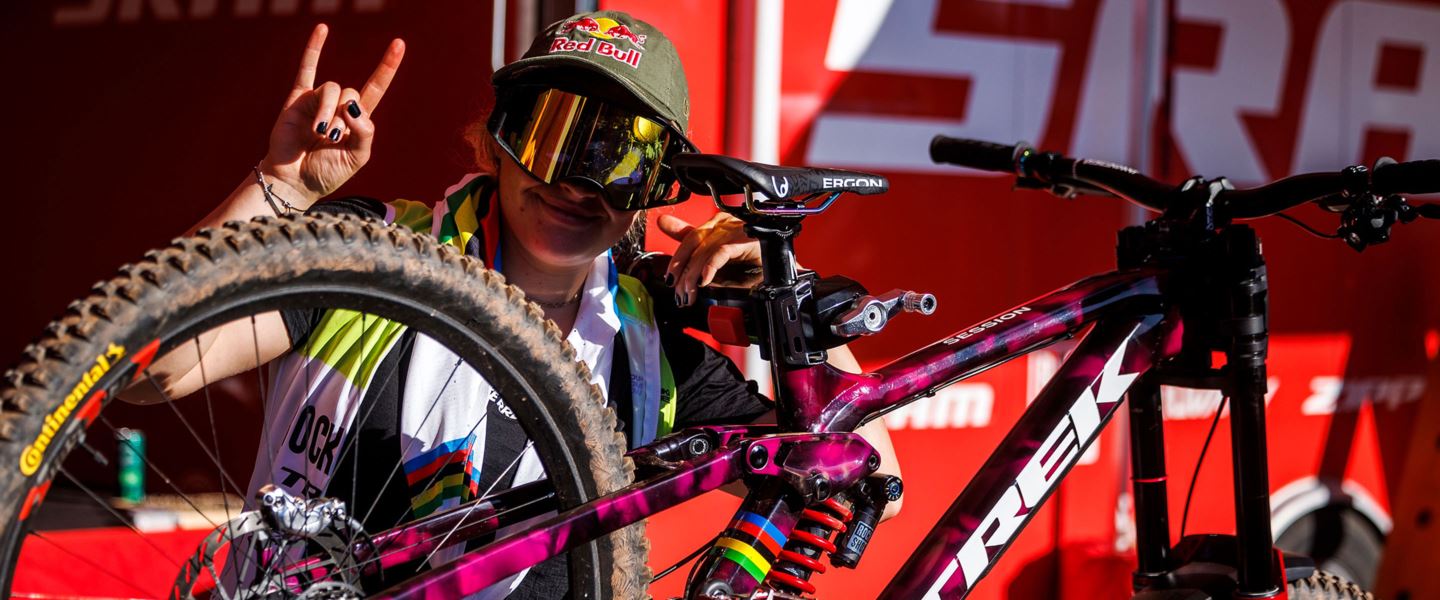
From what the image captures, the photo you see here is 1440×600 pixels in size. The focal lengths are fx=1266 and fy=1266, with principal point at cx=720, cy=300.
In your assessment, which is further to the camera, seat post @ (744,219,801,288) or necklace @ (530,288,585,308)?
necklace @ (530,288,585,308)

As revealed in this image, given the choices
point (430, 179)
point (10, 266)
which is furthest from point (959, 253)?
point (10, 266)

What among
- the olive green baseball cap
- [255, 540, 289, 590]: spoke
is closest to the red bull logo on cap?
the olive green baseball cap

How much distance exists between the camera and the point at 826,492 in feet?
4.74

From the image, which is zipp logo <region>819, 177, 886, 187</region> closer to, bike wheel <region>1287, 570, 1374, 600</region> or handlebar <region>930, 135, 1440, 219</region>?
handlebar <region>930, 135, 1440, 219</region>

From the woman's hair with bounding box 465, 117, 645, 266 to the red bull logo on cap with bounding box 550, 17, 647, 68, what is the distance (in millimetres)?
155

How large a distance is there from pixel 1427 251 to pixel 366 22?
9.85 ft

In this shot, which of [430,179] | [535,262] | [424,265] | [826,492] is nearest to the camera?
[424,265]

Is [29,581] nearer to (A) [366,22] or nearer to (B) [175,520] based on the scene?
(B) [175,520]

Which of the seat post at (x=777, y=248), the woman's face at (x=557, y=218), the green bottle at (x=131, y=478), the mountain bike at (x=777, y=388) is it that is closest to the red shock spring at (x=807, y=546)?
the mountain bike at (x=777, y=388)

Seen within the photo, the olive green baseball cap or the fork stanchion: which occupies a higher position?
the olive green baseball cap

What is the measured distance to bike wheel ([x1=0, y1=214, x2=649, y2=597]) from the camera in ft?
3.24

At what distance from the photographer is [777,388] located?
1.49 metres

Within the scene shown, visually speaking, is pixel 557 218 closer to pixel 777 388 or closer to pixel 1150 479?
pixel 777 388

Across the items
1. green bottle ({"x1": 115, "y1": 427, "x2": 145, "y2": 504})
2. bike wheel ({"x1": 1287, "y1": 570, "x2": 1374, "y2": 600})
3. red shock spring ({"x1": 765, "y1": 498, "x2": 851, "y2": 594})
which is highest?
red shock spring ({"x1": 765, "y1": 498, "x2": 851, "y2": 594})
